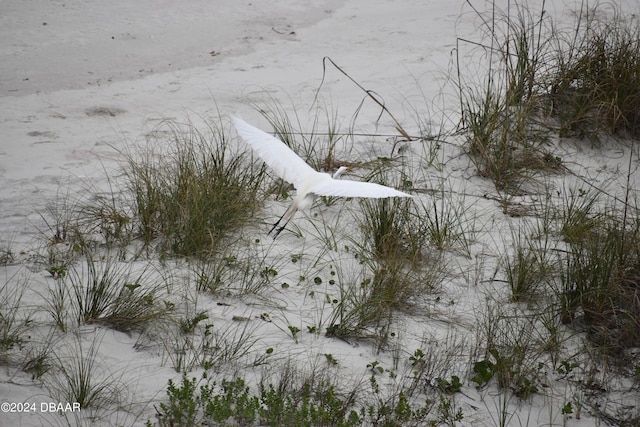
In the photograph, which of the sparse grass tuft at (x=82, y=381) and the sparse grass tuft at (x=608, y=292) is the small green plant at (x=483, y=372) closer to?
the sparse grass tuft at (x=608, y=292)

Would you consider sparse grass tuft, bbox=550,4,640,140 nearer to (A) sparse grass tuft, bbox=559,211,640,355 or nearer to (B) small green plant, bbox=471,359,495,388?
(A) sparse grass tuft, bbox=559,211,640,355

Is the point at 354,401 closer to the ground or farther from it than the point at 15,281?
closer to the ground

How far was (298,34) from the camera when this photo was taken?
676 centimetres

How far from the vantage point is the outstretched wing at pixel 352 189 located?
2945mm

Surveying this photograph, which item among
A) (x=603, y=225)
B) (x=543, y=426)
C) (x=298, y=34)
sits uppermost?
(x=298, y=34)

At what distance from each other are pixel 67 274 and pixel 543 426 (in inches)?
90.3

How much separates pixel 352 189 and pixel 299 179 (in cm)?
45

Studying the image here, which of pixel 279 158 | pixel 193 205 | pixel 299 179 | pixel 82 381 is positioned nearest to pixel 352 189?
pixel 299 179

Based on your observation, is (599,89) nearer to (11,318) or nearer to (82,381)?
(82,381)

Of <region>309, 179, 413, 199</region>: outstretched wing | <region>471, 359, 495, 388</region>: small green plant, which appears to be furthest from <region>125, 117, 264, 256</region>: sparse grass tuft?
<region>471, 359, 495, 388</region>: small green plant

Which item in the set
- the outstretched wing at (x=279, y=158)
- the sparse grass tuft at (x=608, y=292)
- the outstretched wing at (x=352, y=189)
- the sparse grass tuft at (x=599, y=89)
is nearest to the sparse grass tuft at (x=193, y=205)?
the outstretched wing at (x=279, y=158)

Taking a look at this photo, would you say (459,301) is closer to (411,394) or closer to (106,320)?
(411,394)

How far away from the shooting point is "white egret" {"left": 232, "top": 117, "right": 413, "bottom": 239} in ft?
10.0

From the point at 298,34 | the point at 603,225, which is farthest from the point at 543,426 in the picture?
the point at 298,34
